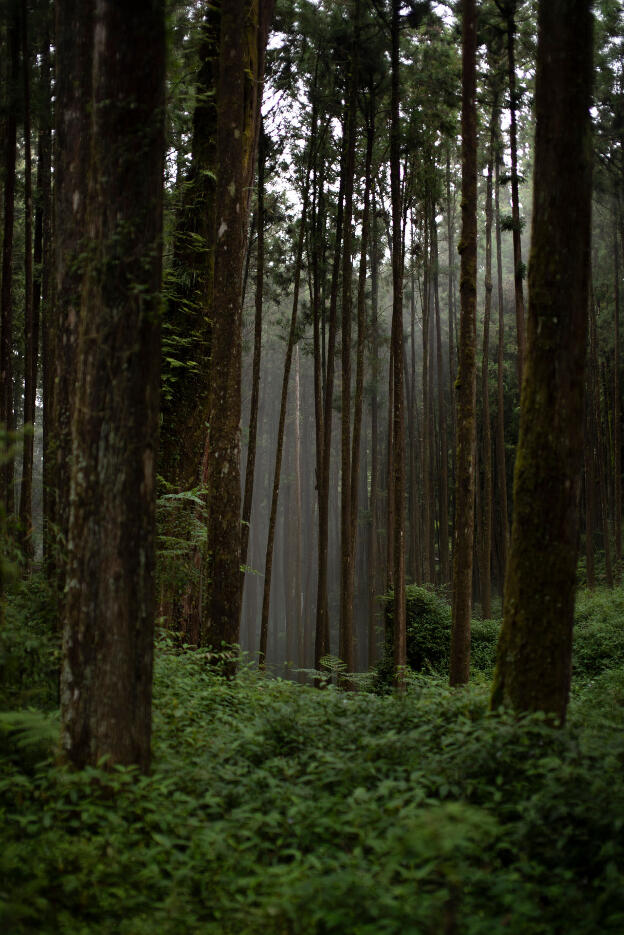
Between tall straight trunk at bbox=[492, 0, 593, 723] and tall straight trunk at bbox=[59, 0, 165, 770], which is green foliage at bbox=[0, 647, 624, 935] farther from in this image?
tall straight trunk at bbox=[492, 0, 593, 723]

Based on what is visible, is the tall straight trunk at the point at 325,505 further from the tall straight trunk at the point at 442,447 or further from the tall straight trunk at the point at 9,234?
the tall straight trunk at the point at 9,234

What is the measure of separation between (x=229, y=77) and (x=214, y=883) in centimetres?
761

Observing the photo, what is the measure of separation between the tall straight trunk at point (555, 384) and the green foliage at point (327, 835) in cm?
52

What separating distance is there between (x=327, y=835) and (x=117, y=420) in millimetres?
2462

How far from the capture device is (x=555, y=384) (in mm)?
4852

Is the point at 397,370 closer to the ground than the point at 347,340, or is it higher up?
closer to the ground

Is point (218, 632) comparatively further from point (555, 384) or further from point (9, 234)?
point (9, 234)

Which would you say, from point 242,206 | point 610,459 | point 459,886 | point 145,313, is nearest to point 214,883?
point 459,886

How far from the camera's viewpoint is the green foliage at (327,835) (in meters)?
2.76

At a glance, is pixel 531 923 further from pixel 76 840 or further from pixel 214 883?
pixel 76 840

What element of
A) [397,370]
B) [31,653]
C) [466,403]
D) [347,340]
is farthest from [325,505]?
[31,653]

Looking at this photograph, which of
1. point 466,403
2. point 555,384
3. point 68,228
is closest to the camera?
point 555,384

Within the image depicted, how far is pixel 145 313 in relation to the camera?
396 centimetres

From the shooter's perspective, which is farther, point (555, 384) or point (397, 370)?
point (397, 370)
